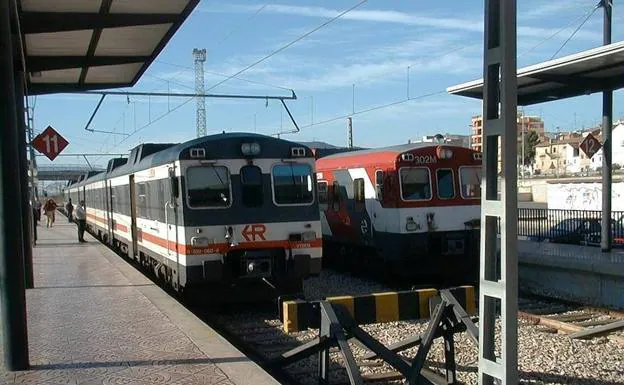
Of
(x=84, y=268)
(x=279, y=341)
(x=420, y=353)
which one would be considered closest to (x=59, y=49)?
(x=84, y=268)

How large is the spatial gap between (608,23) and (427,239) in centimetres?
682

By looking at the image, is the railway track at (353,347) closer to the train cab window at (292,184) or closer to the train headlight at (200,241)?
the train headlight at (200,241)

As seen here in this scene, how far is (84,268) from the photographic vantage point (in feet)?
52.4

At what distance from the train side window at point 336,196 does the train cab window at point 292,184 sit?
17.4 ft

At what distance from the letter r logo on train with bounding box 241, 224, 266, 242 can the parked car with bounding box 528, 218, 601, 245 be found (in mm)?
10561

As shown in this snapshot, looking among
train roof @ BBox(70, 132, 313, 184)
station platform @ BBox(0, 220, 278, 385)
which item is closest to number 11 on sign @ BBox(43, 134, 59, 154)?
station platform @ BBox(0, 220, 278, 385)

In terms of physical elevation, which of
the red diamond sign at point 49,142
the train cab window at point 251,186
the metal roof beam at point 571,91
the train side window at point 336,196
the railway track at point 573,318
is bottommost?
the railway track at point 573,318

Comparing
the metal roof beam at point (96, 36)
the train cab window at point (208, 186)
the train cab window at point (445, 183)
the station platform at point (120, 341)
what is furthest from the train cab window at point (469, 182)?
the metal roof beam at point (96, 36)

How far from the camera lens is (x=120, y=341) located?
25.9 ft

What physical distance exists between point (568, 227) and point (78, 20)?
562 inches

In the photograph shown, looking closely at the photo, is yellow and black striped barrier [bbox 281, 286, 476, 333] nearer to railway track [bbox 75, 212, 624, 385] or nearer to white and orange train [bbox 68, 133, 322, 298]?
railway track [bbox 75, 212, 624, 385]

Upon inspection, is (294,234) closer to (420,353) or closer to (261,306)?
(261,306)

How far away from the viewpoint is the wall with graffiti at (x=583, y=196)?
91.1 ft

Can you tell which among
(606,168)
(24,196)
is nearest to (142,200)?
(24,196)
